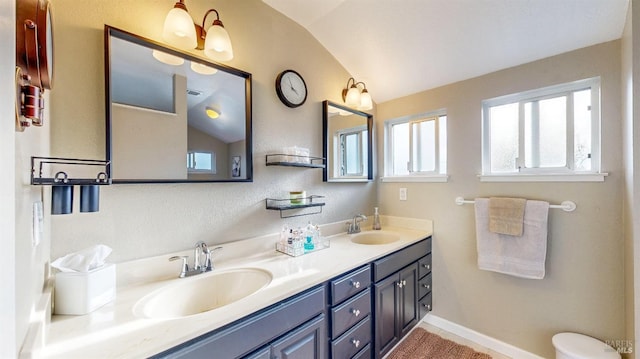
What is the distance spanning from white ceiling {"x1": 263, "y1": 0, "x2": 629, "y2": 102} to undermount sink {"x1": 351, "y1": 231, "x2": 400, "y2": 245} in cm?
131

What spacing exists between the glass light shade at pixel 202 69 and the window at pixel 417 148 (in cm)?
170

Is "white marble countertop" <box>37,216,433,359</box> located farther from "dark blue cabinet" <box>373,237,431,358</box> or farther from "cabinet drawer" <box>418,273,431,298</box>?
"cabinet drawer" <box>418,273,431,298</box>

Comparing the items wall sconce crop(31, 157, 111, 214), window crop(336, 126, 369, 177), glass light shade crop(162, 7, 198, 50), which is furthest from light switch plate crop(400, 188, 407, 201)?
wall sconce crop(31, 157, 111, 214)

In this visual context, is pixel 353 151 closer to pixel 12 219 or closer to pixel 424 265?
pixel 424 265

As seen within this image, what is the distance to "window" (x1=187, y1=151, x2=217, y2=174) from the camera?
1.31 meters

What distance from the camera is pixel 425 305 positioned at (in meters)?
2.11

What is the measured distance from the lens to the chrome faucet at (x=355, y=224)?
7.17ft

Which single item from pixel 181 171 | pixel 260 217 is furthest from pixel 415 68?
pixel 181 171

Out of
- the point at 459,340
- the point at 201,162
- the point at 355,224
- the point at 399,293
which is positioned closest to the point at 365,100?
the point at 355,224

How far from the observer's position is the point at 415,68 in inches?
80.0

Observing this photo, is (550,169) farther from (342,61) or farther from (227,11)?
(227,11)

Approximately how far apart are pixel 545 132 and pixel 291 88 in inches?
71.2

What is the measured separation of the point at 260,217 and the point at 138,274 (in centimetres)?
69

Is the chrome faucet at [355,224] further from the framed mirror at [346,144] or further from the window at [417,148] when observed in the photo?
the window at [417,148]
